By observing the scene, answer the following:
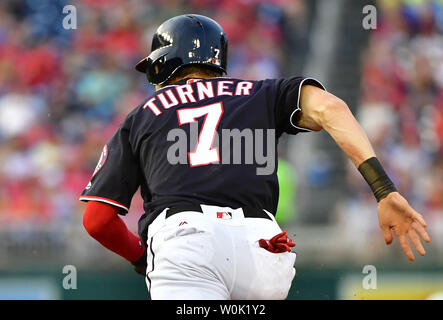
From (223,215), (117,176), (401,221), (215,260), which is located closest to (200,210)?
(223,215)

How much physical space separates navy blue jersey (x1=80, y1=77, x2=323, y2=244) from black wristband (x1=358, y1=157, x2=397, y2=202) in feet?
1.37

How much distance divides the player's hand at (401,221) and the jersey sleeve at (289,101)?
0.58 m

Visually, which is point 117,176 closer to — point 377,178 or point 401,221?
point 377,178

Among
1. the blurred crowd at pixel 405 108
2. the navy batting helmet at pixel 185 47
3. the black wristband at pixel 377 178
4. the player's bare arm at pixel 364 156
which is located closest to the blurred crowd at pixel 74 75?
the blurred crowd at pixel 405 108

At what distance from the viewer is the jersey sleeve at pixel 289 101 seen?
3.23 metres

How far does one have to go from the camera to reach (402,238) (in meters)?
2.90

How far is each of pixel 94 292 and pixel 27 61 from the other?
4127 mm

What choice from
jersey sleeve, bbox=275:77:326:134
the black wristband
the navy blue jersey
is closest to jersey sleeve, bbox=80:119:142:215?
the navy blue jersey

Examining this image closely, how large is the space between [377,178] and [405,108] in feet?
23.4

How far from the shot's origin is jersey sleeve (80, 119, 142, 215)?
3.29 meters

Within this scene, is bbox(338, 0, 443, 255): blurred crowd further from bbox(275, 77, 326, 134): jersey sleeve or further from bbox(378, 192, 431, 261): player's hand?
bbox(378, 192, 431, 261): player's hand

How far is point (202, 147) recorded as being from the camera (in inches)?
124

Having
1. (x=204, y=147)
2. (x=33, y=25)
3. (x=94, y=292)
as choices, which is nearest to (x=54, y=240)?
(x=94, y=292)

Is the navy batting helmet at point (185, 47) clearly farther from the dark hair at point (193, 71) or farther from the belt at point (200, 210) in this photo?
the belt at point (200, 210)
